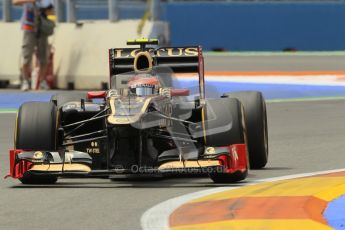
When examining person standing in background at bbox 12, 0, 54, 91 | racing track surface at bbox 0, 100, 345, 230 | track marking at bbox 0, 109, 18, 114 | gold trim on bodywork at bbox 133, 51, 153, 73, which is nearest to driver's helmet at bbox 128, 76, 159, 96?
gold trim on bodywork at bbox 133, 51, 153, 73

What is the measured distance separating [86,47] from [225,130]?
12342 millimetres

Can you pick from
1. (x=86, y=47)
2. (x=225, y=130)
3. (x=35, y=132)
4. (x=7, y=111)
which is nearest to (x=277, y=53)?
(x=86, y=47)

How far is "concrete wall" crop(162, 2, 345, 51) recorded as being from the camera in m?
39.2

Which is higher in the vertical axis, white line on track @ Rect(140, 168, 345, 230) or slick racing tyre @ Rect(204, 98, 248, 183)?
slick racing tyre @ Rect(204, 98, 248, 183)

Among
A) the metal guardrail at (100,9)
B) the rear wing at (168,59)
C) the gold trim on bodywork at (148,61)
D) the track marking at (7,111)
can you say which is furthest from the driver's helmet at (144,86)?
the metal guardrail at (100,9)

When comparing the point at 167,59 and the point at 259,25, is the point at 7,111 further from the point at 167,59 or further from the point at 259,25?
the point at 259,25

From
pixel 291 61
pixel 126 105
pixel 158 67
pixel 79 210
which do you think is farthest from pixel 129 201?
pixel 291 61

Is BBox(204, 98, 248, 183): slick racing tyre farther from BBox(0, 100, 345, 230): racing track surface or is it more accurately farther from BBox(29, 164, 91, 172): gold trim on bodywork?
BBox(29, 164, 91, 172): gold trim on bodywork

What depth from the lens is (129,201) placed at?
371 inches

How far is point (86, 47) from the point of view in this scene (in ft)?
74.5

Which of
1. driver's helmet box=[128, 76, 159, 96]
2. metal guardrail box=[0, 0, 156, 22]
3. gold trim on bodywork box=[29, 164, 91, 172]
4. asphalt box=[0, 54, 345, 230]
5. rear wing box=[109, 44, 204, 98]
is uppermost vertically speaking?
metal guardrail box=[0, 0, 156, 22]

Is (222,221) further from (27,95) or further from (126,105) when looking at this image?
(27,95)

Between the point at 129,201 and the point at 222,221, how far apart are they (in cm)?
152

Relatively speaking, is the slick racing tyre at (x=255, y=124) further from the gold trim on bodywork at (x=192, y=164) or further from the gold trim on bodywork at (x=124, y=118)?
the gold trim on bodywork at (x=124, y=118)
